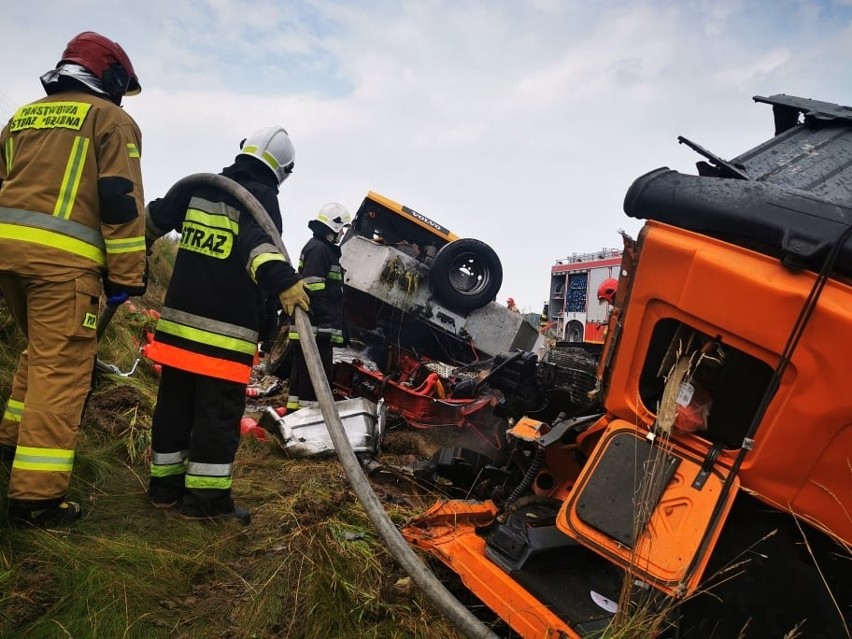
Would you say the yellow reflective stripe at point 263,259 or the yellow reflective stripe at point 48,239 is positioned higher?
the yellow reflective stripe at point 263,259

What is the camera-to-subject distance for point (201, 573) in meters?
1.85

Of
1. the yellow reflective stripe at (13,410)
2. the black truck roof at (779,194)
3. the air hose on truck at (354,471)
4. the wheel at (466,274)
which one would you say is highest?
the black truck roof at (779,194)

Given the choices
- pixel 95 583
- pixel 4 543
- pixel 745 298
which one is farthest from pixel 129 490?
pixel 745 298

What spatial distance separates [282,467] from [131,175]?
69.9 inches

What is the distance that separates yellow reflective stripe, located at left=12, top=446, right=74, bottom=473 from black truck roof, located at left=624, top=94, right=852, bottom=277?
7.06ft

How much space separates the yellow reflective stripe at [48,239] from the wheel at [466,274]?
386 cm

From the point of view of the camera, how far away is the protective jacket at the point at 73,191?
1932 mm

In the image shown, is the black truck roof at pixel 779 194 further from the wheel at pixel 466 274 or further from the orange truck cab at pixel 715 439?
the wheel at pixel 466 274

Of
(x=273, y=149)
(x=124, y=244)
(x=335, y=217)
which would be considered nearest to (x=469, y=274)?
(x=335, y=217)

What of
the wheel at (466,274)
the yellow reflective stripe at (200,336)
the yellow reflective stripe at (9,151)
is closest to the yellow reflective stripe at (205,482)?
the yellow reflective stripe at (200,336)

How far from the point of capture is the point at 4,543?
5.62 ft

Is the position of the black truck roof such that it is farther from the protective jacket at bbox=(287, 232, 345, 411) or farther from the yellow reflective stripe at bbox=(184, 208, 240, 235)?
the protective jacket at bbox=(287, 232, 345, 411)

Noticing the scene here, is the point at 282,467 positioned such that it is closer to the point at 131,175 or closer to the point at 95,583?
the point at 95,583

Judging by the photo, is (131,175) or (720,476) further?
(131,175)
